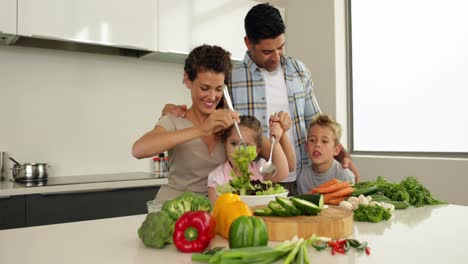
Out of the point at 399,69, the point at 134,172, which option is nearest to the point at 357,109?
the point at 399,69

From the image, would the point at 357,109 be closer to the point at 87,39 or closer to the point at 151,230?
the point at 87,39

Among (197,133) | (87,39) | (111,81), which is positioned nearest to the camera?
(197,133)

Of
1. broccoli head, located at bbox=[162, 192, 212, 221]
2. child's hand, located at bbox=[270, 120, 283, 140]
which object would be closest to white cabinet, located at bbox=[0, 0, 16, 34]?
child's hand, located at bbox=[270, 120, 283, 140]

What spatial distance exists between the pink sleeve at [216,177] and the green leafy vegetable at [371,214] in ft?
1.62

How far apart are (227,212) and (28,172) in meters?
1.98

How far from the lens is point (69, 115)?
3018mm

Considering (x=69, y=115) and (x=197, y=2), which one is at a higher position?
(x=197, y=2)

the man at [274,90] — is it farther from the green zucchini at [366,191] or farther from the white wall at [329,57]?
the white wall at [329,57]

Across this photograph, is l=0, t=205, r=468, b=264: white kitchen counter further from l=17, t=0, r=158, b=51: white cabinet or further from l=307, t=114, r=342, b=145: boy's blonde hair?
l=17, t=0, r=158, b=51: white cabinet

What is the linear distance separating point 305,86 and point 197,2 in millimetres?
1479

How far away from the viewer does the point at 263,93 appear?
2.00 meters

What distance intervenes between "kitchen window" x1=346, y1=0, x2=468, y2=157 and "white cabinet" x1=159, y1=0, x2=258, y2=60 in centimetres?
97

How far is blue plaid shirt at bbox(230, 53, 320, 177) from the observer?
6.52ft

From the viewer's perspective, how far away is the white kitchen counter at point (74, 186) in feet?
7.55
